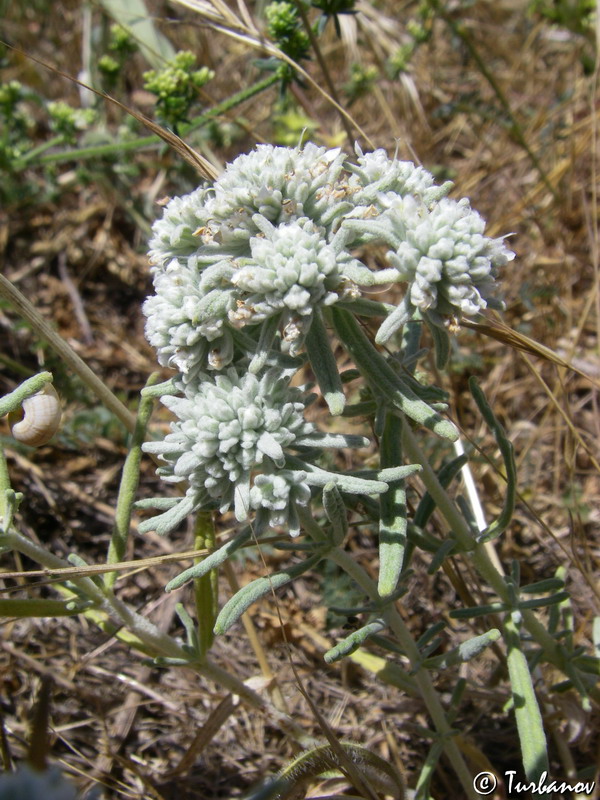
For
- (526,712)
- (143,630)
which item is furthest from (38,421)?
(526,712)

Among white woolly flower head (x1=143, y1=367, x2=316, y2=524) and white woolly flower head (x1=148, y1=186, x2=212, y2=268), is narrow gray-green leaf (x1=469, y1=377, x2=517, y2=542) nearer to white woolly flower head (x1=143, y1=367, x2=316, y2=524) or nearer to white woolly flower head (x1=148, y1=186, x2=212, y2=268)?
white woolly flower head (x1=143, y1=367, x2=316, y2=524)

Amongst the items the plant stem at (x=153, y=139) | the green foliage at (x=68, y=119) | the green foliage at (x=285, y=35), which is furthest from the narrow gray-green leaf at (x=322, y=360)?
the green foliage at (x=68, y=119)

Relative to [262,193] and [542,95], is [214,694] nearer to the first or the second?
[262,193]

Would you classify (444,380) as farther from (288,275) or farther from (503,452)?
(288,275)

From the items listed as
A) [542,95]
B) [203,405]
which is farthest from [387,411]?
[542,95]

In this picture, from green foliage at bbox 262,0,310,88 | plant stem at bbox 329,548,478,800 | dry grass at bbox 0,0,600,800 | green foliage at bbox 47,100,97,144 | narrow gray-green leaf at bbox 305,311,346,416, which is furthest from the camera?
green foliage at bbox 47,100,97,144

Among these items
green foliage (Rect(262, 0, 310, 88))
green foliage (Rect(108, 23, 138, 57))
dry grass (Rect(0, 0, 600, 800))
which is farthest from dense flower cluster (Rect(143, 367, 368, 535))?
green foliage (Rect(108, 23, 138, 57))
